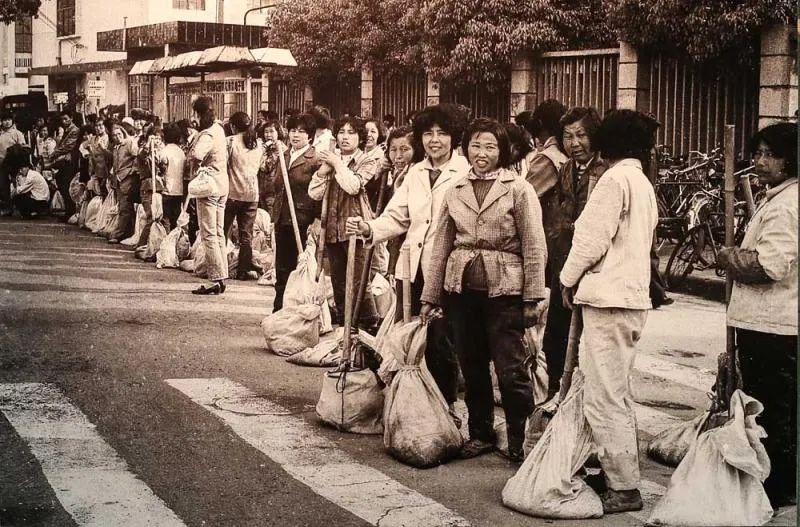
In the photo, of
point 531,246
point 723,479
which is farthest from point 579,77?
point 723,479

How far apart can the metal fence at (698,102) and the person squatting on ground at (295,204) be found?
25.6 ft

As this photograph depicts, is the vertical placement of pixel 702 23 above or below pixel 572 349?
above

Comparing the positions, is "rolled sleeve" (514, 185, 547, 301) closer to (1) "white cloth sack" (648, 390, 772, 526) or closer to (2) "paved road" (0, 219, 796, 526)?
(2) "paved road" (0, 219, 796, 526)

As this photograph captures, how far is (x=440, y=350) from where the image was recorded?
23.8 feet

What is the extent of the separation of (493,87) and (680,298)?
29.4 ft

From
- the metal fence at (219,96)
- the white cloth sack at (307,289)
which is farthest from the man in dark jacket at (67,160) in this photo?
the white cloth sack at (307,289)

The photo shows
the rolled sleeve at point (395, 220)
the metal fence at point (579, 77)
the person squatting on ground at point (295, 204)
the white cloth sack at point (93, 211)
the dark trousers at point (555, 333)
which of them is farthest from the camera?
the white cloth sack at point (93, 211)

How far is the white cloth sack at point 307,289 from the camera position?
10188 millimetres

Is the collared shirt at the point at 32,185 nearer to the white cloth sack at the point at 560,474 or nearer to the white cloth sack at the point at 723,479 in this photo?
the white cloth sack at the point at 560,474

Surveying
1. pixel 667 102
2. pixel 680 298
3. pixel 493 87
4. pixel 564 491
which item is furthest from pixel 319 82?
pixel 564 491

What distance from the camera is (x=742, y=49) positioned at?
15805 millimetres

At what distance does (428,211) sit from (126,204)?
12778 mm

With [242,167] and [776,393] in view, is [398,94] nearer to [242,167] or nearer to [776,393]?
[242,167]

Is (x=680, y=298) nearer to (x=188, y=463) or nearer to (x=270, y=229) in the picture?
(x=270, y=229)
